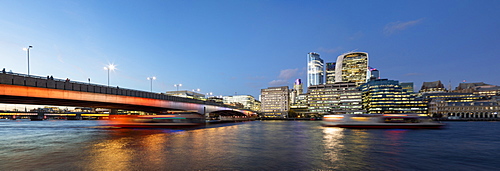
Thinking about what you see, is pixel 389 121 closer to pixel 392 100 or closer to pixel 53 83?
pixel 53 83

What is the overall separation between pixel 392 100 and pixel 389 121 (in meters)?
151

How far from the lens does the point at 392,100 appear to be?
189 m

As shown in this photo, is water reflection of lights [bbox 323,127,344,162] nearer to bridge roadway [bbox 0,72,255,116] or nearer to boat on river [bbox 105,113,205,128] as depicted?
boat on river [bbox 105,113,205,128]

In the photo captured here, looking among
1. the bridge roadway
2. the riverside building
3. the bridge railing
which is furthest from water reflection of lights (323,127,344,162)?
the riverside building

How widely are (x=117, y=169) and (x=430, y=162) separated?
1698 cm

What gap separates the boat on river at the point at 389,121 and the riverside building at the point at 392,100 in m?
145

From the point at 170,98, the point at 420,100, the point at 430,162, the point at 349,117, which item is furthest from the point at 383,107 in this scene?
the point at 430,162

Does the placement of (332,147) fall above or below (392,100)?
above

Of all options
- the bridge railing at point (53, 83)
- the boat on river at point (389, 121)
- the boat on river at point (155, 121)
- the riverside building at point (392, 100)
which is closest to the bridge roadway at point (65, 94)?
the bridge railing at point (53, 83)

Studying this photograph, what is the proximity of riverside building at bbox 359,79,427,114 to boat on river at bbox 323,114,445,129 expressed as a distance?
145m

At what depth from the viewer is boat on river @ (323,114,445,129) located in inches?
2176

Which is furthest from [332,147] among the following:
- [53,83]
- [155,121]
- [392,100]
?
[392,100]

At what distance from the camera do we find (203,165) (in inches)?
493

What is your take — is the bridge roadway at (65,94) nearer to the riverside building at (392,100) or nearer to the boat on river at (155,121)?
the boat on river at (155,121)
